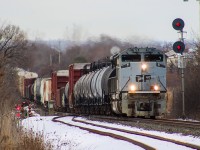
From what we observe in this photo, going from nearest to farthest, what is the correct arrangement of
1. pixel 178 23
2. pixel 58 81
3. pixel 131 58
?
pixel 178 23 < pixel 131 58 < pixel 58 81

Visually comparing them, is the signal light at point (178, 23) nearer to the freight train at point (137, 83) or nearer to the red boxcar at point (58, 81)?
the freight train at point (137, 83)

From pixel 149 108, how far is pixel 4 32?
151ft

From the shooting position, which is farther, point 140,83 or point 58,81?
point 58,81

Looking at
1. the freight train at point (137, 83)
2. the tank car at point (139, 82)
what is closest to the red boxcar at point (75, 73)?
the freight train at point (137, 83)

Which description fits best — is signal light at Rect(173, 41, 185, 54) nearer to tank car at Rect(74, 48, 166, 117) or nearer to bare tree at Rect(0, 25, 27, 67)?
tank car at Rect(74, 48, 166, 117)

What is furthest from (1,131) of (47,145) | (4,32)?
(4,32)

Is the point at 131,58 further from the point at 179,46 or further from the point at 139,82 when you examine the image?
the point at 179,46

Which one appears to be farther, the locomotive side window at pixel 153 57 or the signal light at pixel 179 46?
the locomotive side window at pixel 153 57

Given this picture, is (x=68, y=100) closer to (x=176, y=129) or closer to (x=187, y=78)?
(x=187, y=78)

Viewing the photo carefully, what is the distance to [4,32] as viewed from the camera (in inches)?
2611

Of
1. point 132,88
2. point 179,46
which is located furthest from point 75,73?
point 179,46

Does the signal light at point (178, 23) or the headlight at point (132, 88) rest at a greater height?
the signal light at point (178, 23)

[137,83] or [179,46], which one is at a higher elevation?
[179,46]

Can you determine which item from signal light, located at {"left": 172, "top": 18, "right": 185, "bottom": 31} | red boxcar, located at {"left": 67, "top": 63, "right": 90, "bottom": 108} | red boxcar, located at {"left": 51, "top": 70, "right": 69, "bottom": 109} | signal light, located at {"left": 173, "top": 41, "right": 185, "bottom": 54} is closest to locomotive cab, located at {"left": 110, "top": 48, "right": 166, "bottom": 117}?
signal light, located at {"left": 173, "top": 41, "right": 185, "bottom": 54}
